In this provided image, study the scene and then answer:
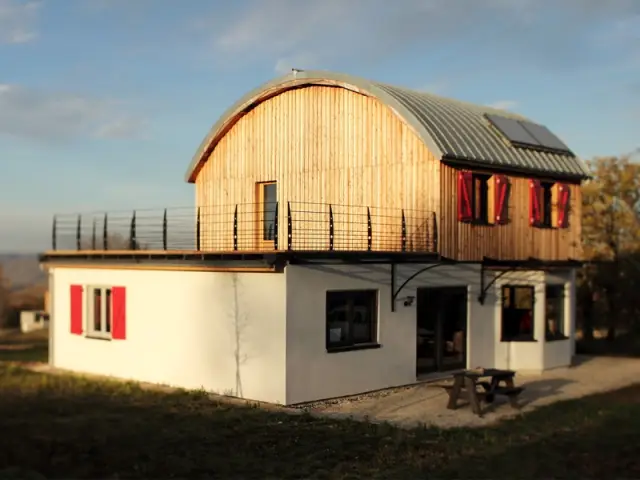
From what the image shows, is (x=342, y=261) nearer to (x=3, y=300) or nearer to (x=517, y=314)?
(x=517, y=314)

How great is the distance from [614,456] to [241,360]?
8.01 meters

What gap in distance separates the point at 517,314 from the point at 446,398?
19.3ft

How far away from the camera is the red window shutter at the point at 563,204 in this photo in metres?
23.5

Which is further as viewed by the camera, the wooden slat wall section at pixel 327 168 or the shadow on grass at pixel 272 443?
the wooden slat wall section at pixel 327 168

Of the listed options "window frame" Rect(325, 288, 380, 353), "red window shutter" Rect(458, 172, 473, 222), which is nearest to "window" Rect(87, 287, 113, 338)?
"window frame" Rect(325, 288, 380, 353)

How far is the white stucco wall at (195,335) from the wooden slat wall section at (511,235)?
593 cm

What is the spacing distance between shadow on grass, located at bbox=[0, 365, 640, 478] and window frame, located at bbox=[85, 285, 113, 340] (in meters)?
4.01

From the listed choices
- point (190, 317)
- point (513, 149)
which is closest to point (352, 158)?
point (513, 149)

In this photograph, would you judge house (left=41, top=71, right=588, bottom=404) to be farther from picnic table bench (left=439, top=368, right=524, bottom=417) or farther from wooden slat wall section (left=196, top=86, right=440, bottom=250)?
picnic table bench (left=439, top=368, right=524, bottom=417)

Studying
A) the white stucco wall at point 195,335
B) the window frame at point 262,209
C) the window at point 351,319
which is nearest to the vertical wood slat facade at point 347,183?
the window frame at point 262,209

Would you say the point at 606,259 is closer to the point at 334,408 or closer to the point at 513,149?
the point at 513,149

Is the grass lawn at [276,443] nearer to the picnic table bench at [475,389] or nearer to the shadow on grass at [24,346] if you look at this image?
the picnic table bench at [475,389]

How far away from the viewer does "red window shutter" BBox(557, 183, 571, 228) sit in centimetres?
2355

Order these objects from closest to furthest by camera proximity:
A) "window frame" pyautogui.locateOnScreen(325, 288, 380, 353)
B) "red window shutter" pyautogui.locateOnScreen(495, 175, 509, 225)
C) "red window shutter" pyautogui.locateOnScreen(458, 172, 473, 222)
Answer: "window frame" pyautogui.locateOnScreen(325, 288, 380, 353)
"red window shutter" pyautogui.locateOnScreen(458, 172, 473, 222)
"red window shutter" pyautogui.locateOnScreen(495, 175, 509, 225)
